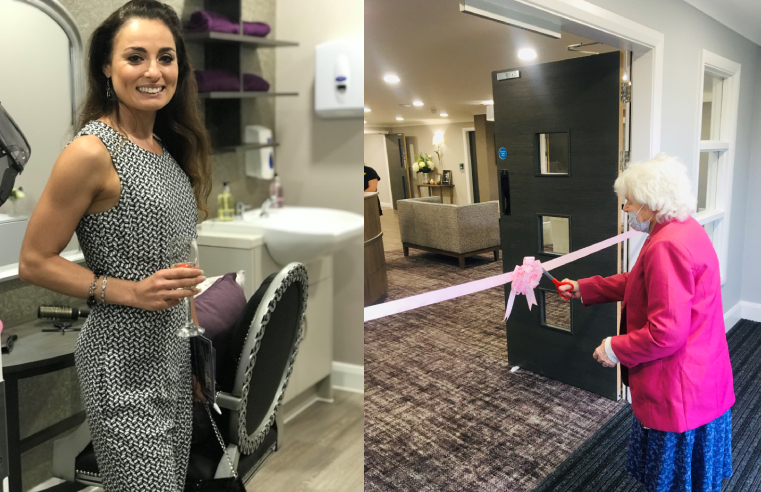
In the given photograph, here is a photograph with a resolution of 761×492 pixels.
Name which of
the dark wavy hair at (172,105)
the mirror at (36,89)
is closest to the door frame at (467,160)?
the dark wavy hair at (172,105)

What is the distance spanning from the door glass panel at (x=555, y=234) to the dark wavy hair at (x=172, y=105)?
230 cm

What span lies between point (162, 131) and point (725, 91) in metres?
4.23

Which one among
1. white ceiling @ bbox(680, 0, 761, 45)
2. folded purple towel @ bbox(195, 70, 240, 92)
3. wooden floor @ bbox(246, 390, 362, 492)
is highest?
white ceiling @ bbox(680, 0, 761, 45)

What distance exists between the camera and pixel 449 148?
158 cm

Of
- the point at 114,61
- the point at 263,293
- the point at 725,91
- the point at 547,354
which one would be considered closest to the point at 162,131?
the point at 114,61

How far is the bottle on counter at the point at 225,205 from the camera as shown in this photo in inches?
28.4

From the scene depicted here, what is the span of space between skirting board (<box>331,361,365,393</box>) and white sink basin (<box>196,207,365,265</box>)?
0.64 feet

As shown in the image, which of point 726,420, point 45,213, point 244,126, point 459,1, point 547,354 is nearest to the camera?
point 45,213

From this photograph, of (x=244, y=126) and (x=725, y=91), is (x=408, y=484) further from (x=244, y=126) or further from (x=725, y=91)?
(x=725, y=91)

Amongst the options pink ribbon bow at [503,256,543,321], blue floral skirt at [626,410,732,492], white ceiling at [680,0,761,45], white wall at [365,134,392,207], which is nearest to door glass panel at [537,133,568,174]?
pink ribbon bow at [503,256,543,321]

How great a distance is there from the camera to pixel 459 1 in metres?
1.59

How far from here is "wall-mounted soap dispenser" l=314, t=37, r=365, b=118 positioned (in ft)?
2.68

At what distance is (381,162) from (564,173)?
1.80 m

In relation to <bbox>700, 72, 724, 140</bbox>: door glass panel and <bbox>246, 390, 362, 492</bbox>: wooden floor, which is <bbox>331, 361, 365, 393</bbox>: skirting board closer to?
<bbox>246, 390, 362, 492</bbox>: wooden floor
